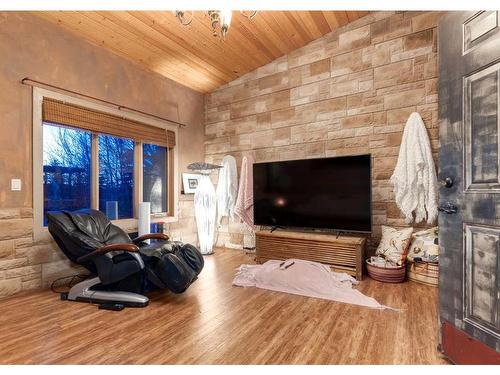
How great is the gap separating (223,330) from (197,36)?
3148 mm

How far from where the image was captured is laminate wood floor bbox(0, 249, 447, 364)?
161 cm

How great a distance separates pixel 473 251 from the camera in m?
1.39

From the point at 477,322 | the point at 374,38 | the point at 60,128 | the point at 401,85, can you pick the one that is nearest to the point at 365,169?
the point at 401,85

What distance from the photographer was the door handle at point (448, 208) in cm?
149

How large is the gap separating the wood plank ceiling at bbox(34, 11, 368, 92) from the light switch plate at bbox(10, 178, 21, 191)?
5.43 ft

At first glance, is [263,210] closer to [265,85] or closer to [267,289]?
[267,289]

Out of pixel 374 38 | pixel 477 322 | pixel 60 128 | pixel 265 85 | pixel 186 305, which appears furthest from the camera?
pixel 265 85

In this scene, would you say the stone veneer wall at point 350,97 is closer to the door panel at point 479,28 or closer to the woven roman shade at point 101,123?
the woven roman shade at point 101,123

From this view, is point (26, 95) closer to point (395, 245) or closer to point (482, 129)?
point (482, 129)

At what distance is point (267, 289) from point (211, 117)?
311cm

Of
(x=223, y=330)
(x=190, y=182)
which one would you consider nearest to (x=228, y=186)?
(x=190, y=182)

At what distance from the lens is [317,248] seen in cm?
327

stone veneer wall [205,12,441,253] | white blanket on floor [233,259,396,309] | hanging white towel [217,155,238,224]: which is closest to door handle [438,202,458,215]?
white blanket on floor [233,259,396,309]

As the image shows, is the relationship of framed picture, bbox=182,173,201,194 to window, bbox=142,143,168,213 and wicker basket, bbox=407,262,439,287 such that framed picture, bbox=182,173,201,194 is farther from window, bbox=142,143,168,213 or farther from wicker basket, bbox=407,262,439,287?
wicker basket, bbox=407,262,439,287
